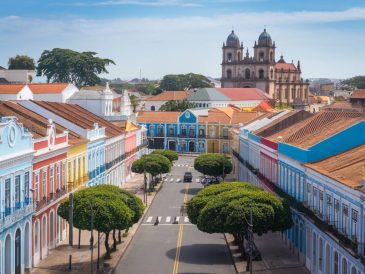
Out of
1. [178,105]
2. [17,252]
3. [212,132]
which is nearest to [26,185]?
[17,252]

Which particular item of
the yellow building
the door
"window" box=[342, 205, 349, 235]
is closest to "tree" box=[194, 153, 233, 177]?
the yellow building

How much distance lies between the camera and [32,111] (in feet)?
163

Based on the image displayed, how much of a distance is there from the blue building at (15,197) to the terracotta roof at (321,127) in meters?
15.9

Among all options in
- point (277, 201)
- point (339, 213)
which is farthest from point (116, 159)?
point (339, 213)

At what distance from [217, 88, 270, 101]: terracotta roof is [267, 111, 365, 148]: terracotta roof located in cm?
9934

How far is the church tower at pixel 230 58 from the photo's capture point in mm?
171250

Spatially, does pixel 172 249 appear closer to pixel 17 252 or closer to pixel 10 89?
pixel 17 252

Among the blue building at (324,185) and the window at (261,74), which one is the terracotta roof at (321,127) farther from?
the window at (261,74)

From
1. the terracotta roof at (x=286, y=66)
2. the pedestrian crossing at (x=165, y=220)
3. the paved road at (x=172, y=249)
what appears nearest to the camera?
the paved road at (x=172, y=249)

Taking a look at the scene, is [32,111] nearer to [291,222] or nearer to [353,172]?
[291,222]

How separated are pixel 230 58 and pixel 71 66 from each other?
54.4 m

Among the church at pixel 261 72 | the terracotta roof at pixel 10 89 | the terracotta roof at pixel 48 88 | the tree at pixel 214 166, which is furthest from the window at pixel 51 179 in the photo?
the church at pixel 261 72

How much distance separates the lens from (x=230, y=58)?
172 meters

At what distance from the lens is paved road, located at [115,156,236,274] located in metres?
35.5
